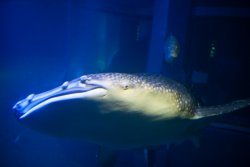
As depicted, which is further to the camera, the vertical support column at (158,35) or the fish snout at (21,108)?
the vertical support column at (158,35)

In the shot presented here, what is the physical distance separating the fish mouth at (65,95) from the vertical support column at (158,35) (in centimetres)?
469

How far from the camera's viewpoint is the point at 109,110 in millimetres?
2631

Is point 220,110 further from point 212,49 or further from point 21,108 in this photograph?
point 212,49

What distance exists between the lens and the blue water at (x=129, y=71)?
23.5 ft

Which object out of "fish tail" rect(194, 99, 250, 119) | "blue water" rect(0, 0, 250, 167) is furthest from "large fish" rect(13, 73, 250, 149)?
"blue water" rect(0, 0, 250, 167)

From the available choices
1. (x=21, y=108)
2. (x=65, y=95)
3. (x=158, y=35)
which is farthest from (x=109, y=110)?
(x=158, y=35)

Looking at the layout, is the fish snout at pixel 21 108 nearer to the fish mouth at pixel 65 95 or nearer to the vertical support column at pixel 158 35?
the fish mouth at pixel 65 95

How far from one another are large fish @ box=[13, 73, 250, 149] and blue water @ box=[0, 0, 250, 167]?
554 mm

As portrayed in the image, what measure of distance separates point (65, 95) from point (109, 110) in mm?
449

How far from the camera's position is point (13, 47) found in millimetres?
22719

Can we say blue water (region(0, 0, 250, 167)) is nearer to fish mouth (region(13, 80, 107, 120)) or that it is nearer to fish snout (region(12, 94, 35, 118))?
fish snout (region(12, 94, 35, 118))

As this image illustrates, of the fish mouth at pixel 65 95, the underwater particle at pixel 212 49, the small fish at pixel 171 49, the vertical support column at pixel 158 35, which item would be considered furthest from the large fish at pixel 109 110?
the underwater particle at pixel 212 49

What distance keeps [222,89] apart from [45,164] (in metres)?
6.94

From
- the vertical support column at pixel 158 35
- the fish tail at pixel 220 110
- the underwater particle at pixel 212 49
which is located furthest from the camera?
the underwater particle at pixel 212 49
